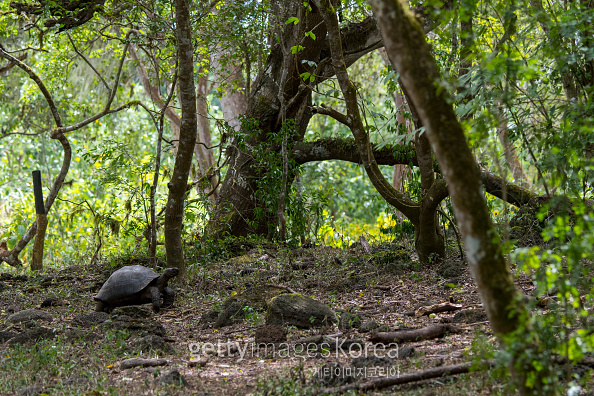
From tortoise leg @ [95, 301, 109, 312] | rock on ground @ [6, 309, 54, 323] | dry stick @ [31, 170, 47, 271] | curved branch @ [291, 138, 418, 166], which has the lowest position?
rock on ground @ [6, 309, 54, 323]

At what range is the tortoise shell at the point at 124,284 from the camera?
5.71 metres

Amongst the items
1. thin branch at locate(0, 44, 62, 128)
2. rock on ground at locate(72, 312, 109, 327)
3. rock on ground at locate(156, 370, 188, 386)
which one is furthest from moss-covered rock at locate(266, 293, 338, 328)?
thin branch at locate(0, 44, 62, 128)

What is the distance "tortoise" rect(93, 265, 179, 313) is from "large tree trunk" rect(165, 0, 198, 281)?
532mm

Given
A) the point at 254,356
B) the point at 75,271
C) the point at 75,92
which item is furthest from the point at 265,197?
the point at 75,92

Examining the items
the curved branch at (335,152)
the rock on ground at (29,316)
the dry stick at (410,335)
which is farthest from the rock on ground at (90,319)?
the curved branch at (335,152)

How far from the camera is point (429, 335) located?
4012 mm

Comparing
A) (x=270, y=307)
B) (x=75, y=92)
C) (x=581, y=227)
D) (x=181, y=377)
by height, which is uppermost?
(x=75, y=92)

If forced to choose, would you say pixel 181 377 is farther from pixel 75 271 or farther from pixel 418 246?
pixel 75 271

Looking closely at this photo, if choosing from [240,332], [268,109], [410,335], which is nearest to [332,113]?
[268,109]

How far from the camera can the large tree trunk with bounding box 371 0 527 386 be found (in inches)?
86.1

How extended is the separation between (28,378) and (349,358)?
6.86 ft

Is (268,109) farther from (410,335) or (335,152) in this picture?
(410,335)

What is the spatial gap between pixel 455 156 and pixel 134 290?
443cm

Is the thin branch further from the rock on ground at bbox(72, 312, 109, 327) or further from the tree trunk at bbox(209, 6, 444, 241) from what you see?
the rock on ground at bbox(72, 312, 109, 327)
